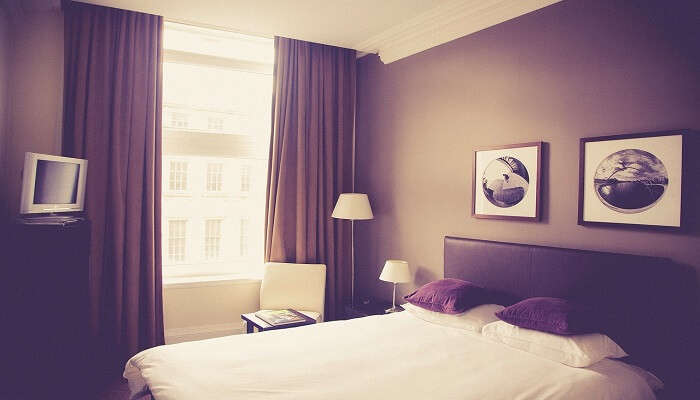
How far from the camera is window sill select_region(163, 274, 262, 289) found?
400 cm

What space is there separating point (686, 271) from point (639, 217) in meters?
0.34

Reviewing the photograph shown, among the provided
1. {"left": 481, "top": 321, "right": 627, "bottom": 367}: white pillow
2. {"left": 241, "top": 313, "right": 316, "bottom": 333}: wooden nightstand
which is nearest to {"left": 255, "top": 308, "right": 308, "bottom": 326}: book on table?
{"left": 241, "top": 313, "right": 316, "bottom": 333}: wooden nightstand

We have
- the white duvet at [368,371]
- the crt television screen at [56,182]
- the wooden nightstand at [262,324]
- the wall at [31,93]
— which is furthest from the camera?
the wall at [31,93]

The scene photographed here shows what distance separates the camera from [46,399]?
9.24 ft

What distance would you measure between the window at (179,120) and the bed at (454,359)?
2.32m

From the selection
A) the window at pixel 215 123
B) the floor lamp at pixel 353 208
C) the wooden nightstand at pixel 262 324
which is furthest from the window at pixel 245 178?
the wooden nightstand at pixel 262 324

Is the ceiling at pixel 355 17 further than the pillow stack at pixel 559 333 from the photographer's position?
Yes

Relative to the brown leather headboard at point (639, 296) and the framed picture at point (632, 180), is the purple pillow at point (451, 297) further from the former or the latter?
the framed picture at point (632, 180)

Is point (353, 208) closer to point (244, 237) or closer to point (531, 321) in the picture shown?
point (244, 237)

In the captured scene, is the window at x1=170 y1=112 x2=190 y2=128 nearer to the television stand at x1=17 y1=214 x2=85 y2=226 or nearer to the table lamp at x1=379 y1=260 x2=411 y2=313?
the television stand at x1=17 y1=214 x2=85 y2=226

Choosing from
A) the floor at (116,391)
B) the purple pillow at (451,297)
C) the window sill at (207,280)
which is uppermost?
the purple pillow at (451,297)

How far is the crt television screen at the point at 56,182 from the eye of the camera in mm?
2864

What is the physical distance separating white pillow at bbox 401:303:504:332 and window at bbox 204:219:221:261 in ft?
7.56

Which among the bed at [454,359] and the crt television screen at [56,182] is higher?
the crt television screen at [56,182]
